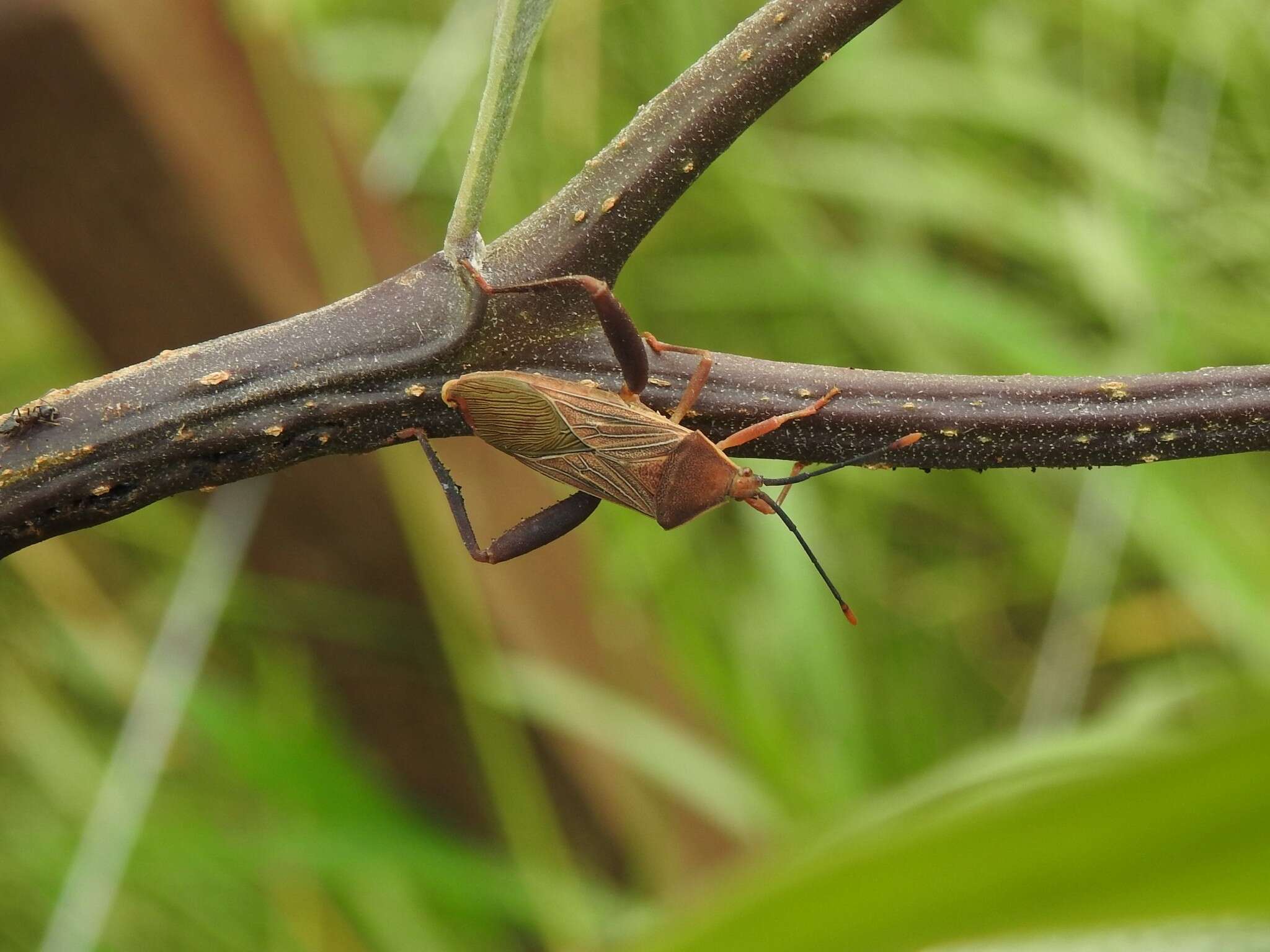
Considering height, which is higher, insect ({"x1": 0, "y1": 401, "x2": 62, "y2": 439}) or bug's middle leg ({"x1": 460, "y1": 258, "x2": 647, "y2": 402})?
bug's middle leg ({"x1": 460, "y1": 258, "x2": 647, "y2": 402})

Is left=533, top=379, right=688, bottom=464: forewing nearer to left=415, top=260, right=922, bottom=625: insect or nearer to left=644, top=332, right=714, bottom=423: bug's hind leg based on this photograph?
left=415, top=260, right=922, bottom=625: insect

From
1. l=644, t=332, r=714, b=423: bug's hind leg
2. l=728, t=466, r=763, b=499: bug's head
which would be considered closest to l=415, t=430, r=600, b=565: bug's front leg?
l=728, t=466, r=763, b=499: bug's head

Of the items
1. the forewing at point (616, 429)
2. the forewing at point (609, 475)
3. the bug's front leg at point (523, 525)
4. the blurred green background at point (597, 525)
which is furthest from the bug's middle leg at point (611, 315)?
the blurred green background at point (597, 525)

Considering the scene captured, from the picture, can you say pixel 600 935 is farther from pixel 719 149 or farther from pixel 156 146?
pixel 719 149

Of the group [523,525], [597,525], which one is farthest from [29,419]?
[597,525]

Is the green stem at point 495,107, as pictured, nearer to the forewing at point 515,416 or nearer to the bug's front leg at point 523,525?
the forewing at point 515,416

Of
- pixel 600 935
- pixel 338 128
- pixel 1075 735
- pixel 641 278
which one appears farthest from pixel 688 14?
pixel 600 935
